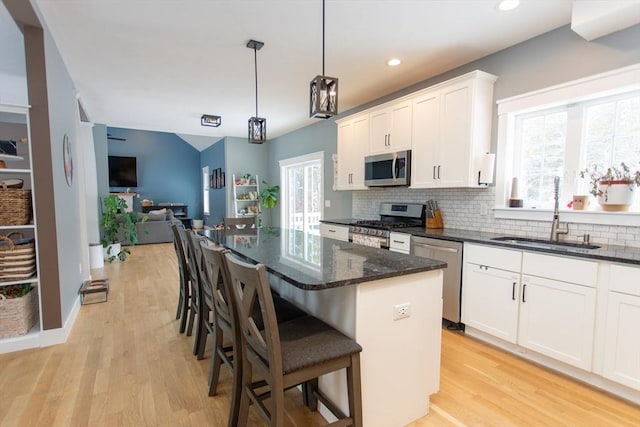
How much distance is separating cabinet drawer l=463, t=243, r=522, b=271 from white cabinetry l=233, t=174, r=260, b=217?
5.85 meters

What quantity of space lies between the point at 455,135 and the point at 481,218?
0.88 meters

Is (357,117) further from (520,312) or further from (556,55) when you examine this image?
(520,312)

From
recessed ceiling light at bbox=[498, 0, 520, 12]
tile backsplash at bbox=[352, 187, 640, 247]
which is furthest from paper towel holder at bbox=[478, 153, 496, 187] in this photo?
recessed ceiling light at bbox=[498, 0, 520, 12]

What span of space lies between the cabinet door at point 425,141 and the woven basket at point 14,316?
3.71 meters

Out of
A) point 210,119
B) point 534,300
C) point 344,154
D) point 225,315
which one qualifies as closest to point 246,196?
point 210,119

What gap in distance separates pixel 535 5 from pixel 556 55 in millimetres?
548

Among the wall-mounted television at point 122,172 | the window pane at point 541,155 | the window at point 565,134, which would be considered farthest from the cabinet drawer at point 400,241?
the wall-mounted television at point 122,172

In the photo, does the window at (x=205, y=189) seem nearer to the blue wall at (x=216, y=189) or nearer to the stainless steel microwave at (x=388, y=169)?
the blue wall at (x=216, y=189)

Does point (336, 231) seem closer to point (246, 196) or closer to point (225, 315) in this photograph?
point (225, 315)

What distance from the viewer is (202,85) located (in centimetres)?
412

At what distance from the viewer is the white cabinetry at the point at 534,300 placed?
82.7 inches

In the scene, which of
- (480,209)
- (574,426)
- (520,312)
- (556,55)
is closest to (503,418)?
(574,426)

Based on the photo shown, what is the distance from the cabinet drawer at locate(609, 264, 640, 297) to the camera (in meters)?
1.86

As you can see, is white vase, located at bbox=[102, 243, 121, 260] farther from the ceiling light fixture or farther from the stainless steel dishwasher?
the stainless steel dishwasher
